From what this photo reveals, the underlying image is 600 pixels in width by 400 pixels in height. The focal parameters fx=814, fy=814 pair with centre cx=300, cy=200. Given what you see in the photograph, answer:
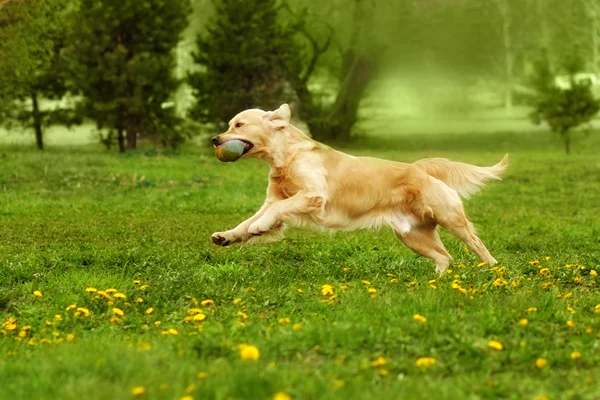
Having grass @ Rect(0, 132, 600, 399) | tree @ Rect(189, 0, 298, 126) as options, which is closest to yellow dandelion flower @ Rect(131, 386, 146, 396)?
grass @ Rect(0, 132, 600, 399)

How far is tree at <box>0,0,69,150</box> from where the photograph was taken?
73.2 ft

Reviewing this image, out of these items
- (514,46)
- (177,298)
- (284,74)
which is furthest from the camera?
(514,46)

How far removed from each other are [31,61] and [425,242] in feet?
60.5

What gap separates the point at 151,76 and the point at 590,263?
21.8 m

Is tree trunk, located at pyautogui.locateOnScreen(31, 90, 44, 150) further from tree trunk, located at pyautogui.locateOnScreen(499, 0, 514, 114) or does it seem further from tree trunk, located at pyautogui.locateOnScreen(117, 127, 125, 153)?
tree trunk, located at pyautogui.locateOnScreen(499, 0, 514, 114)

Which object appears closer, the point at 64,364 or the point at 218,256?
the point at 64,364

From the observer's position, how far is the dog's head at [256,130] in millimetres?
7625

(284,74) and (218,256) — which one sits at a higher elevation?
(284,74)

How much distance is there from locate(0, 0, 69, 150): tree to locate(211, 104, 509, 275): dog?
16.4 m

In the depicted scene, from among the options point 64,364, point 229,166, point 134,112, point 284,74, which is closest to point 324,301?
point 64,364

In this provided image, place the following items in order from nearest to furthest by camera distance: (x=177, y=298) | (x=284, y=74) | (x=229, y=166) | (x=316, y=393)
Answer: (x=316, y=393) < (x=177, y=298) < (x=229, y=166) < (x=284, y=74)

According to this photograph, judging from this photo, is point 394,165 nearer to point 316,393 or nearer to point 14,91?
point 316,393

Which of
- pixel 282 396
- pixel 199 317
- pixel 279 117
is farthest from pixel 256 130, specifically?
pixel 282 396

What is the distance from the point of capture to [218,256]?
28.3 ft
